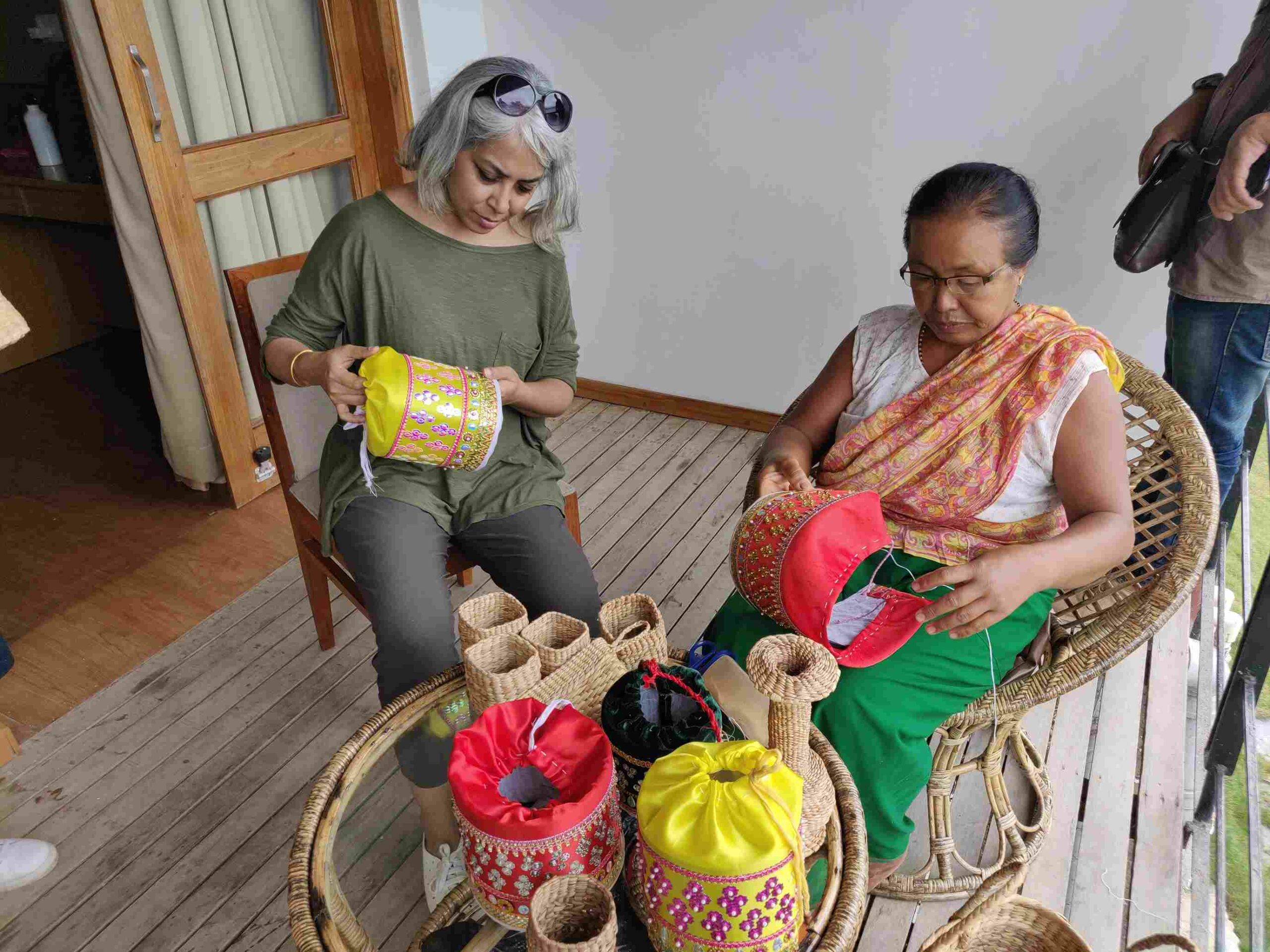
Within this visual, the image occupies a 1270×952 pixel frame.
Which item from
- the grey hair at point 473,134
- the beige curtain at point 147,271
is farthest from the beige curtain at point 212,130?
the grey hair at point 473,134

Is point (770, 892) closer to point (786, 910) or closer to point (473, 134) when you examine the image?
point (786, 910)

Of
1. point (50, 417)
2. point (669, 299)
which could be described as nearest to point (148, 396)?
point (50, 417)

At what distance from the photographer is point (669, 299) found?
3020mm

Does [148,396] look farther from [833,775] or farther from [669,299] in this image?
[833,775]

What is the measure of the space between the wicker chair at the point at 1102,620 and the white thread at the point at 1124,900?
0.12 m

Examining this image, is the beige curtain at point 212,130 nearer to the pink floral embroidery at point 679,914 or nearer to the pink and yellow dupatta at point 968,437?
the pink and yellow dupatta at point 968,437

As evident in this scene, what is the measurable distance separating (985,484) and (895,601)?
0.24 m

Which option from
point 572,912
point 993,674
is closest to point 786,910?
point 572,912

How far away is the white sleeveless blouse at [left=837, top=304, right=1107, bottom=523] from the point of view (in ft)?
4.18

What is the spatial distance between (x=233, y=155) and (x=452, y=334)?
1379 mm

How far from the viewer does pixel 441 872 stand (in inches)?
47.3

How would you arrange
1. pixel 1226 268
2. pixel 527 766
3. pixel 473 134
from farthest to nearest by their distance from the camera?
pixel 1226 268
pixel 473 134
pixel 527 766

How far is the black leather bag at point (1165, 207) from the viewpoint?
1.67 m

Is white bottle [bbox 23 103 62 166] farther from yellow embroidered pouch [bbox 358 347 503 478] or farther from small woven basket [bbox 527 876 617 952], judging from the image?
small woven basket [bbox 527 876 617 952]
